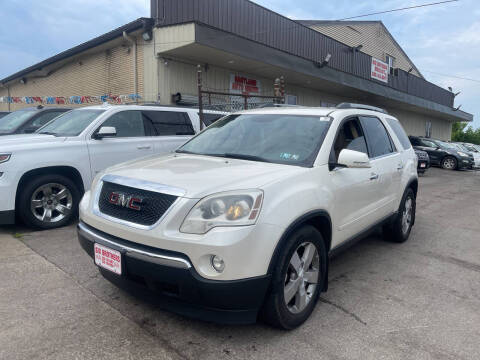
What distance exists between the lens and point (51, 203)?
5.12 m

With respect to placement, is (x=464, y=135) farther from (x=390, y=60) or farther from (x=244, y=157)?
(x=244, y=157)

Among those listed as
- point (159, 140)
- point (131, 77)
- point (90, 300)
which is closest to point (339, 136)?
Answer: point (90, 300)

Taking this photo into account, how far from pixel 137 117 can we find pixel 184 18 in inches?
244

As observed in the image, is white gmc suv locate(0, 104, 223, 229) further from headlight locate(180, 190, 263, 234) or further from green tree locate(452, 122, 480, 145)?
green tree locate(452, 122, 480, 145)

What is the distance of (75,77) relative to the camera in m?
14.9

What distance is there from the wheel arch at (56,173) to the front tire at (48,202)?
0.19 ft

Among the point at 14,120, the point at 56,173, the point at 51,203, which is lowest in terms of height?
the point at 51,203

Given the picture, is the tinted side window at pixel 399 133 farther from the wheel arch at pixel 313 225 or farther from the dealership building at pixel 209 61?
the dealership building at pixel 209 61

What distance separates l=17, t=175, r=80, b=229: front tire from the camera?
483 cm

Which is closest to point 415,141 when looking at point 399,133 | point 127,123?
point 399,133

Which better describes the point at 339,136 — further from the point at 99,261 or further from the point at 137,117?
the point at 137,117

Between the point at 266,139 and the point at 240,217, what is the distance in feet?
4.34

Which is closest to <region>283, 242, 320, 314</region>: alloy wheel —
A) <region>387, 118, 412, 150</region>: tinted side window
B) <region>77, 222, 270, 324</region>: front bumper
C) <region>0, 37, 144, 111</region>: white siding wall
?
<region>77, 222, 270, 324</region>: front bumper

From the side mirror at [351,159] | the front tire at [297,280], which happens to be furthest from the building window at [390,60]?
the front tire at [297,280]
